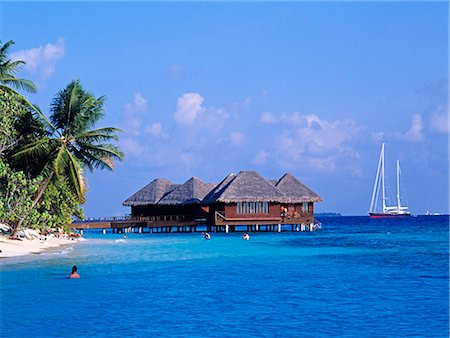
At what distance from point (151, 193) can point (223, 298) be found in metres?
44.6

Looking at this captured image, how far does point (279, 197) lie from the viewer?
51188 millimetres

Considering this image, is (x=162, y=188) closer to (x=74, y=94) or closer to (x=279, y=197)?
(x=279, y=197)

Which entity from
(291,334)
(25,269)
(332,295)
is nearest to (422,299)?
(332,295)

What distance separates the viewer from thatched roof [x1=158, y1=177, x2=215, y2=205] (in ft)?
189

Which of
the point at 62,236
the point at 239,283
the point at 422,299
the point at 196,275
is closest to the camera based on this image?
the point at 422,299

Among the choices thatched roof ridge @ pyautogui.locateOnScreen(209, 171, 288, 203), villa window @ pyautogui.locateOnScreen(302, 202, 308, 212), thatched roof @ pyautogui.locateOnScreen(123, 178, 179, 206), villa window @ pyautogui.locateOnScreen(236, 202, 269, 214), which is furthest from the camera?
thatched roof @ pyautogui.locateOnScreen(123, 178, 179, 206)

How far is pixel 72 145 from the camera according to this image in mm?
28297

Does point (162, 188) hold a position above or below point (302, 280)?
above

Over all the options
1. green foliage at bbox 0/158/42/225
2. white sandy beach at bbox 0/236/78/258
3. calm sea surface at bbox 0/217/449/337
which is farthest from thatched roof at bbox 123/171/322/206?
calm sea surface at bbox 0/217/449/337

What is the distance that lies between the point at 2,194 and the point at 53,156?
2834mm

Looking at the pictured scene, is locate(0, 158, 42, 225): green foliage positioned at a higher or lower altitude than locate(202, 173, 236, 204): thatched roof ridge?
lower

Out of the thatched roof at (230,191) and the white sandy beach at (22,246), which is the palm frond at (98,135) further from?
the thatched roof at (230,191)

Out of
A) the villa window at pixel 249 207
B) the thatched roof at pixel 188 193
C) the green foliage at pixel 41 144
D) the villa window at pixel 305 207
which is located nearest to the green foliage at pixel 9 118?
the green foliage at pixel 41 144

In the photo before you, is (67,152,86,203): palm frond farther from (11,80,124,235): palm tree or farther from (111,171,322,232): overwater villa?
(111,171,322,232): overwater villa
